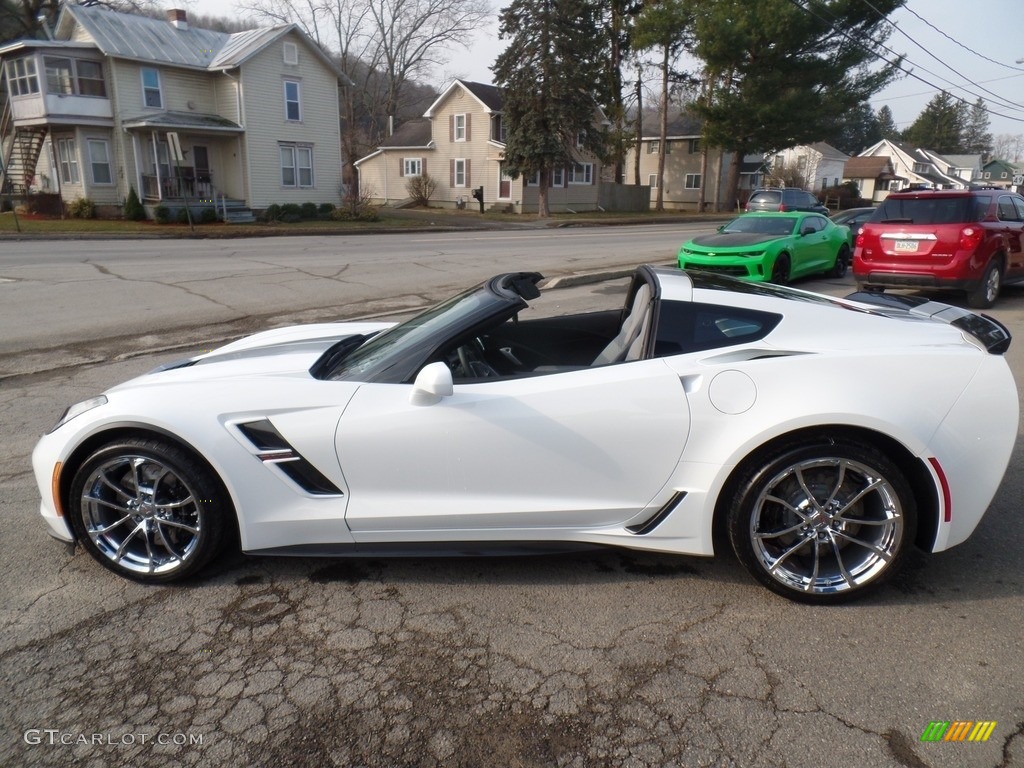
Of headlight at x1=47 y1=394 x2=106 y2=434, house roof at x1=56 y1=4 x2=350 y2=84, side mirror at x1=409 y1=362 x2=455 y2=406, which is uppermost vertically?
house roof at x1=56 y1=4 x2=350 y2=84

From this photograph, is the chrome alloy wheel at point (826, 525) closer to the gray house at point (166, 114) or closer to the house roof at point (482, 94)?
the gray house at point (166, 114)

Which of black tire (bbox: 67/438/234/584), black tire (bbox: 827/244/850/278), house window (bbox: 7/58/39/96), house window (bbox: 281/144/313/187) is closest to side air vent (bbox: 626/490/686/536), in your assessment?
black tire (bbox: 67/438/234/584)

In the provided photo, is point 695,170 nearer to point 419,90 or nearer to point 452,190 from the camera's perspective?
point 452,190

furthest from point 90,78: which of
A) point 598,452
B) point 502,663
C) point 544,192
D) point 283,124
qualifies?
point 502,663

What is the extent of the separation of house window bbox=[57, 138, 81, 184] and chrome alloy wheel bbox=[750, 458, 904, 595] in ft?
113

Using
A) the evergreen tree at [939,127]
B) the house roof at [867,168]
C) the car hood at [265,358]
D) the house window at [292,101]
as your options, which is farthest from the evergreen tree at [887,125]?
the car hood at [265,358]

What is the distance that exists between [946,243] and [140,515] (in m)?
10.7

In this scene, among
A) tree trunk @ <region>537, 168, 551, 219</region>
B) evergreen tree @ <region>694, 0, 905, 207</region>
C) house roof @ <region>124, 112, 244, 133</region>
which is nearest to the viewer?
house roof @ <region>124, 112, 244, 133</region>

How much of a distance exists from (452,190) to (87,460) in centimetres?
4432

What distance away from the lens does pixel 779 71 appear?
4191 centimetres

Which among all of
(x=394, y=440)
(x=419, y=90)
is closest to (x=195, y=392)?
(x=394, y=440)

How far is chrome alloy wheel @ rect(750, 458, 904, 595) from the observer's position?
3.13 meters

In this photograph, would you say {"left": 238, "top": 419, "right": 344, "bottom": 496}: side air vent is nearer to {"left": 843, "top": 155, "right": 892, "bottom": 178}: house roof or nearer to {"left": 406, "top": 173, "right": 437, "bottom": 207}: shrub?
{"left": 406, "top": 173, "right": 437, "bottom": 207}: shrub

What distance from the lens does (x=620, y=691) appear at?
8.96 feet
